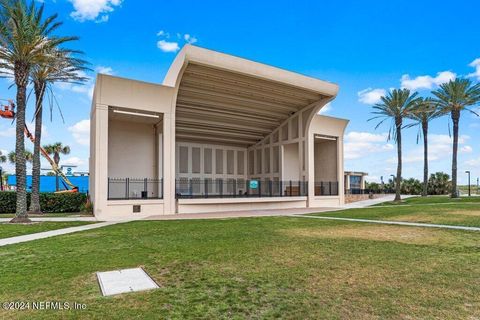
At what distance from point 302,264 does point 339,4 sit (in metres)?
15.6

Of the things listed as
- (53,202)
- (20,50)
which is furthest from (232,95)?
(53,202)

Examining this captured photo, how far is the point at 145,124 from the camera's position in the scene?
22.6 m

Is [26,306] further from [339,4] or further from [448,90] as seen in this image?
[448,90]

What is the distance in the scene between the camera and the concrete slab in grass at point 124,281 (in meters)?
4.93

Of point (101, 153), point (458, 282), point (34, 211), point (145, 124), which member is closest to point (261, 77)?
point (145, 124)

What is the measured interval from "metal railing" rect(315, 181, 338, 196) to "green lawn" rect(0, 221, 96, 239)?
60.2 ft

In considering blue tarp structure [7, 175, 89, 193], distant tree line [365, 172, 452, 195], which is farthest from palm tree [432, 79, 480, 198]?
blue tarp structure [7, 175, 89, 193]

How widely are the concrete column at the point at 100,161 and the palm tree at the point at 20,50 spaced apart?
3147 millimetres

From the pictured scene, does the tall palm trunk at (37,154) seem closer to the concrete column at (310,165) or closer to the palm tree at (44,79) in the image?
the palm tree at (44,79)

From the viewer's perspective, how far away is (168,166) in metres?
18.7

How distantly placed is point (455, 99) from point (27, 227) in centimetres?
3568

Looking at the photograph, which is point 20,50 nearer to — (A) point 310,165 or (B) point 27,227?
(B) point 27,227

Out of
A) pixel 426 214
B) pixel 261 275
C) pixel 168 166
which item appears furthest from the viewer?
pixel 168 166

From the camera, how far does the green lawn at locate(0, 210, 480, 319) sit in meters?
4.14
